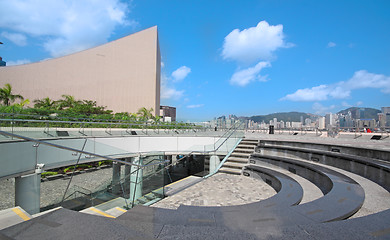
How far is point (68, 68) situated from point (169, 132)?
42.7m

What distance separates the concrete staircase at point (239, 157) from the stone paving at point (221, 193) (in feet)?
2.89

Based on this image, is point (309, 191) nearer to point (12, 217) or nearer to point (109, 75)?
point (12, 217)

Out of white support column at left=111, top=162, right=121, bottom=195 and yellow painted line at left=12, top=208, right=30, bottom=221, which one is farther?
white support column at left=111, top=162, right=121, bottom=195

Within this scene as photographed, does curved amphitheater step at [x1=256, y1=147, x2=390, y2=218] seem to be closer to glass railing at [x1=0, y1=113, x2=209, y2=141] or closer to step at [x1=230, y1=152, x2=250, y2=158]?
step at [x1=230, y1=152, x2=250, y2=158]

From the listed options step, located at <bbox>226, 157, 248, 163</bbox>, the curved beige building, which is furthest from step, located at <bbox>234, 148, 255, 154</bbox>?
the curved beige building

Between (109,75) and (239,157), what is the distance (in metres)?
39.5

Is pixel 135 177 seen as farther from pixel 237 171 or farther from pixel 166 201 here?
pixel 237 171

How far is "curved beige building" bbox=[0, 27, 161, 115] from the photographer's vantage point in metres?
38.5

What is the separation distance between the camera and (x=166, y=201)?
466cm

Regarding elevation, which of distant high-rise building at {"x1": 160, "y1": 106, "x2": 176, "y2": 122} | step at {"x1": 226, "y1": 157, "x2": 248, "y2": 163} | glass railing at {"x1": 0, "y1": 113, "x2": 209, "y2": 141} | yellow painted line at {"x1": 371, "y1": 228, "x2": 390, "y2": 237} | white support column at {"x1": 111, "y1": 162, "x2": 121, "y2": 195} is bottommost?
step at {"x1": 226, "y1": 157, "x2": 248, "y2": 163}

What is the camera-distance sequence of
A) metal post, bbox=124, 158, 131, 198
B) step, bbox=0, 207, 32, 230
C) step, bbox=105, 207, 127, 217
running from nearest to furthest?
1. step, bbox=0, 207, 32, 230
2. step, bbox=105, 207, 127, 217
3. metal post, bbox=124, 158, 131, 198

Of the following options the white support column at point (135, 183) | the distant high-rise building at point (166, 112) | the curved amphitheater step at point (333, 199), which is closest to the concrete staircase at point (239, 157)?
the curved amphitheater step at point (333, 199)

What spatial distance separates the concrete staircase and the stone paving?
880 millimetres

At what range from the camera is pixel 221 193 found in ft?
17.4
